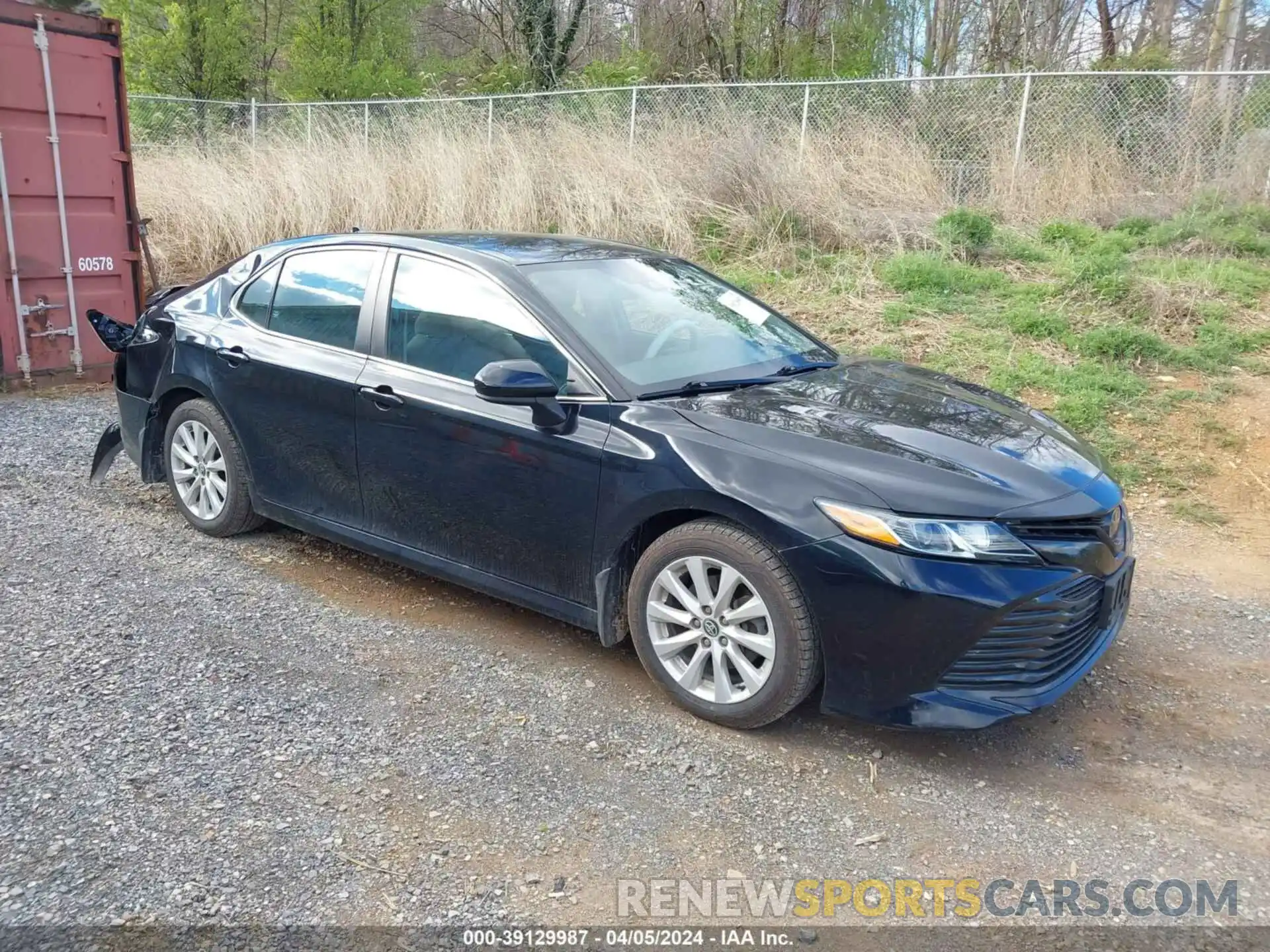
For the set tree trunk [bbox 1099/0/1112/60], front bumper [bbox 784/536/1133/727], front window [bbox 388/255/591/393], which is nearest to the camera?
front bumper [bbox 784/536/1133/727]

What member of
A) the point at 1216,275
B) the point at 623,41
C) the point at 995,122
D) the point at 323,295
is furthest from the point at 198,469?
the point at 623,41

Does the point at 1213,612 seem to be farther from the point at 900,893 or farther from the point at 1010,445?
the point at 900,893

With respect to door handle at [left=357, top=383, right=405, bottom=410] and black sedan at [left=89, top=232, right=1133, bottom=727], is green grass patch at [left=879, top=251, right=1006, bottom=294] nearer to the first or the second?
black sedan at [left=89, top=232, right=1133, bottom=727]

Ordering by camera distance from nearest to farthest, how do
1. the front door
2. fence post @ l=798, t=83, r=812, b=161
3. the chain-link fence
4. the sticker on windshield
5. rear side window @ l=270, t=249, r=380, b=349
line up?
the front door < rear side window @ l=270, t=249, r=380, b=349 < the sticker on windshield < the chain-link fence < fence post @ l=798, t=83, r=812, b=161

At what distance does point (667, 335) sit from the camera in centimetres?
418

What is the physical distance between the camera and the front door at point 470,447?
147 inches

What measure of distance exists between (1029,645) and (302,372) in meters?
3.13

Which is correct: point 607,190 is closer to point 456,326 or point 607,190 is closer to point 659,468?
point 456,326

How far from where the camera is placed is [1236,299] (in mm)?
8289

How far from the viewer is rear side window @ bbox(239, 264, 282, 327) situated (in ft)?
15.9

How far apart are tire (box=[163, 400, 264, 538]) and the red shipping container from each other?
12.5ft

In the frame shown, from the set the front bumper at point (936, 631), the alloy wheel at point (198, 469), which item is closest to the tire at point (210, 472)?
the alloy wheel at point (198, 469)

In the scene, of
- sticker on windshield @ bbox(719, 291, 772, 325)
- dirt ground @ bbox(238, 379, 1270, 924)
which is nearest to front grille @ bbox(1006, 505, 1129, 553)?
dirt ground @ bbox(238, 379, 1270, 924)

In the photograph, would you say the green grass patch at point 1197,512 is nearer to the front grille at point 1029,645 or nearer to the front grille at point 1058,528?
the front grille at point 1058,528
